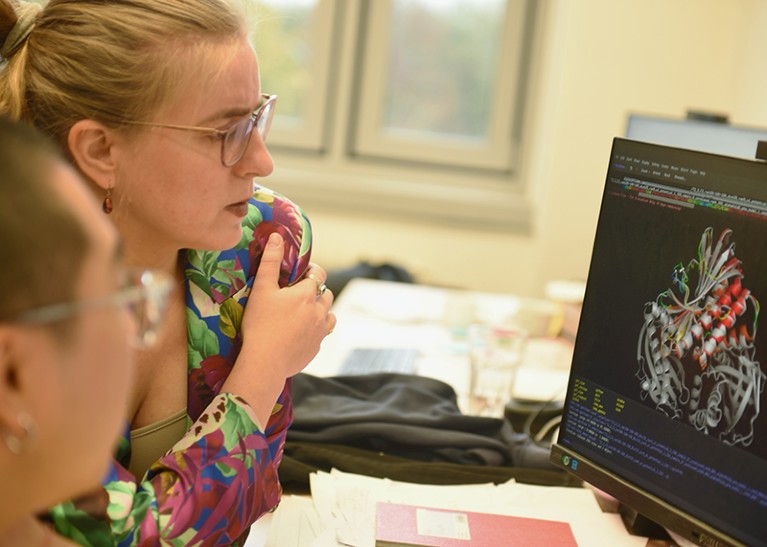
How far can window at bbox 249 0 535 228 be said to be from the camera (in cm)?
354

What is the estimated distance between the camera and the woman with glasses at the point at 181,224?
1033 mm

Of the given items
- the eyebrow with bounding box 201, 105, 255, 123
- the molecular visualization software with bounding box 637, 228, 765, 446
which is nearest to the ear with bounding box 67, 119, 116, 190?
the eyebrow with bounding box 201, 105, 255, 123

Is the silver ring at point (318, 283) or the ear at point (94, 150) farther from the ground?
the ear at point (94, 150)

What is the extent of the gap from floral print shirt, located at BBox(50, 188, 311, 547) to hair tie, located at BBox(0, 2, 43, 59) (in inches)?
12.5

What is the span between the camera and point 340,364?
1870 millimetres

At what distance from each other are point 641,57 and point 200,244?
241cm

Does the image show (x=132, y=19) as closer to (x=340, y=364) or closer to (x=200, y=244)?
(x=200, y=244)

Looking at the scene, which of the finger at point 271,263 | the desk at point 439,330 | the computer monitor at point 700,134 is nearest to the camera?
the finger at point 271,263

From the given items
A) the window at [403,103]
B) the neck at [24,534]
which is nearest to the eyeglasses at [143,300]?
the neck at [24,534]

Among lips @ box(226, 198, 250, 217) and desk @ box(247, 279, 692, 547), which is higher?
lips @ box(226, 198, 250, 217)

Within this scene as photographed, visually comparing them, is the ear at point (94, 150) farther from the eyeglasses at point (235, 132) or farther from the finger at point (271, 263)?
the finger at point (271, 263)

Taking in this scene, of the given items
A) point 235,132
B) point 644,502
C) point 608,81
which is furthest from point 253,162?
point 608,81

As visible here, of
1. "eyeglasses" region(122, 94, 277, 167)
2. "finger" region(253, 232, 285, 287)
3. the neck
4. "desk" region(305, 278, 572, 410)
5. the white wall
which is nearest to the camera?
the neck

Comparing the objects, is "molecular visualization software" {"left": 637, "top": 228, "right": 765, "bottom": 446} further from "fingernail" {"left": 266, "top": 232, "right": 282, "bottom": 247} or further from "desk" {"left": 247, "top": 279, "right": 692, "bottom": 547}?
"fingernail" {"left": 266, "top": 232, "right": 282, "bottom": 247}
